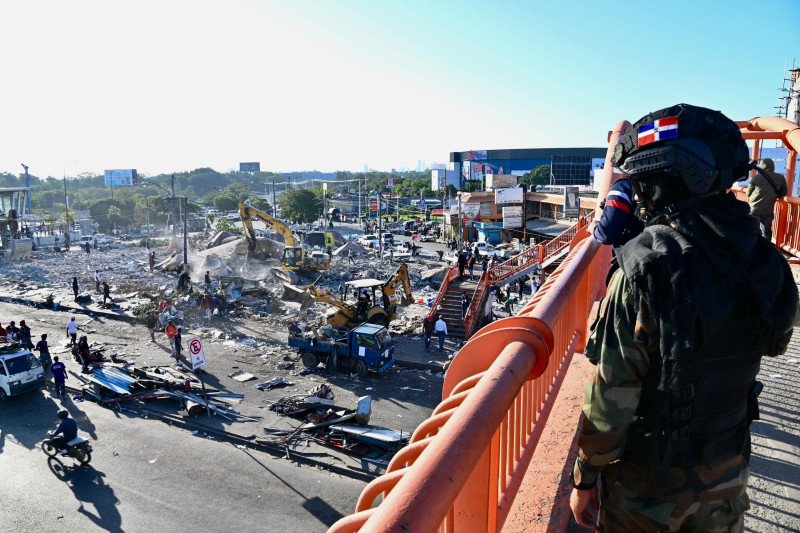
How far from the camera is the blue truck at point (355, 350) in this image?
15.5m

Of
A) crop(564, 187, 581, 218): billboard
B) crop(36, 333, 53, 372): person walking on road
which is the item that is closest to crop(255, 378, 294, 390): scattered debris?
crop(36, 333, 53, 372): person walking on road

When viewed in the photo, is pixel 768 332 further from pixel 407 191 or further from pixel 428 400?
pixel 407 191

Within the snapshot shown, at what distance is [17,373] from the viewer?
559 inches

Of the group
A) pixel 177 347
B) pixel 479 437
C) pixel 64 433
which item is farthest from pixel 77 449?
pixel 479 437

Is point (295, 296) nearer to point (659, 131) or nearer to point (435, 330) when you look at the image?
point (435, 330)

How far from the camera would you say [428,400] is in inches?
554

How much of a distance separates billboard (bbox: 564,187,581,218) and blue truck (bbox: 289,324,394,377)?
29549 millimetres

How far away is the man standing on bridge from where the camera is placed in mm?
1623

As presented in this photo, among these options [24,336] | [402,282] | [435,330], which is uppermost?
[402,282]

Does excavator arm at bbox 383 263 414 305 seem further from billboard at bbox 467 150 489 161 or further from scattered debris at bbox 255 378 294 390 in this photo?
billboard at bbox 467 150 489 161

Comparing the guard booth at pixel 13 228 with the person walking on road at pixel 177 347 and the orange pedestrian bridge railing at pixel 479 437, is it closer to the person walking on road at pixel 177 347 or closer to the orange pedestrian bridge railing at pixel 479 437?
the person walking on road at pixel 177 347

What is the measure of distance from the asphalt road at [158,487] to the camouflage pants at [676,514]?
7941 millimetres

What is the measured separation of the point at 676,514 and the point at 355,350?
566 inches

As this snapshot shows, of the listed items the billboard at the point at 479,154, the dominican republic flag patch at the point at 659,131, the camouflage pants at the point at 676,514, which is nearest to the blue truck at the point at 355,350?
the camouflage pants at the point at 676,514
